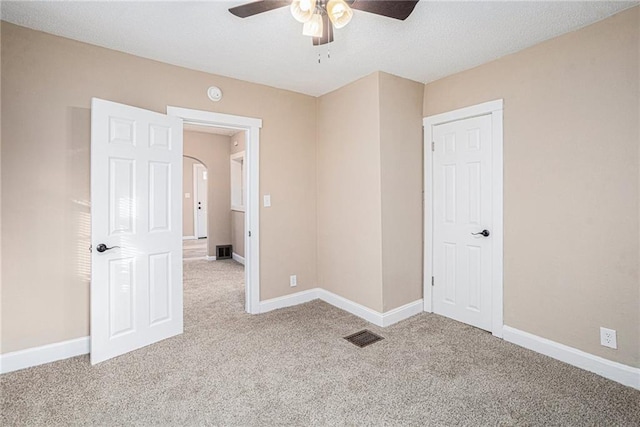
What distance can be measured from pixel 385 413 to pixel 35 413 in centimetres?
203

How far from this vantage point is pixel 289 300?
3.71 meters

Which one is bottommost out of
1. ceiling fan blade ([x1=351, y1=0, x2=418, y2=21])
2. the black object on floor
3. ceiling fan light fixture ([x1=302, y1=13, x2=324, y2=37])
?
the black object on floor

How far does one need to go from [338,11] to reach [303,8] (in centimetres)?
18

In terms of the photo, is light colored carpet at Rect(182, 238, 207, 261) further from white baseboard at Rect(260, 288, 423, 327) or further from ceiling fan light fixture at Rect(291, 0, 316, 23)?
ceiling fan light fixture at Rect(291, 0, 316, 23)

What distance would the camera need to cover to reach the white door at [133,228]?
Result: 2443 millimetres

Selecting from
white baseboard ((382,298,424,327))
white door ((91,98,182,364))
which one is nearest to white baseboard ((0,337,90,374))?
white door ((91,98,182,364))

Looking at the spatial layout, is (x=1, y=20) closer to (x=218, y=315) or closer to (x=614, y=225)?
(x=218, y=315)

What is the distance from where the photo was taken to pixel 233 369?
7.77 feet

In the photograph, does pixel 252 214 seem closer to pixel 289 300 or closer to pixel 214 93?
pixel 289 300

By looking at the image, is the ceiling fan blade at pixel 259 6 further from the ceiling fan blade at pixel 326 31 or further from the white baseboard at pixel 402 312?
the white baseboard at pixel 402 312

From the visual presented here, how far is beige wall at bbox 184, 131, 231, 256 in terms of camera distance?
6.28 metres

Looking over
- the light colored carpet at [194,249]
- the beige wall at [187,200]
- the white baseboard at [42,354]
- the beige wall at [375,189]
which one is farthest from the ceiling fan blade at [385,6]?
the beige wall at [187,200]

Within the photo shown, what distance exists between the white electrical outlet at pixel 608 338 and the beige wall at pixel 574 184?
0.11 feet

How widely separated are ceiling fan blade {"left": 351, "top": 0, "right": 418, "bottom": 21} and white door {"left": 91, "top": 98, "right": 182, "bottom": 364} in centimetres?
195
